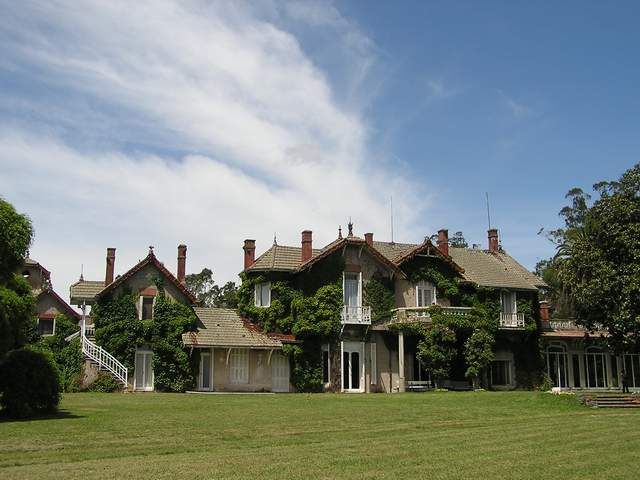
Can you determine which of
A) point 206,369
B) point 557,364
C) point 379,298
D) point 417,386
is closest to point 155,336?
point 206,369

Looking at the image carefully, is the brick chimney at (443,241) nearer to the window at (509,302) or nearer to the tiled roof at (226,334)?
the window at (509,302)

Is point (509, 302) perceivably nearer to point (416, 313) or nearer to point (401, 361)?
point (416, 313)

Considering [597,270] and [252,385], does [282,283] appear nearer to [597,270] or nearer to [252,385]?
[252,385]

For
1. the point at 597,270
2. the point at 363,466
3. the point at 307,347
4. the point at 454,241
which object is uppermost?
the point at 454,241

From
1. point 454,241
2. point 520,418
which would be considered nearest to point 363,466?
point 520,418

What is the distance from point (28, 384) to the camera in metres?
19.2

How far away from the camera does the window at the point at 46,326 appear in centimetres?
4212

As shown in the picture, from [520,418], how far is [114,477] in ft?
46.9

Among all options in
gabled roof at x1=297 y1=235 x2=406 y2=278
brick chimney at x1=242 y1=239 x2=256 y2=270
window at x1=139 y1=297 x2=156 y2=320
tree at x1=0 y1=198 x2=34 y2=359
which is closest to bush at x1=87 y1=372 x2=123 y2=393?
window at x1=139 y1=297 x2=156 y2=320

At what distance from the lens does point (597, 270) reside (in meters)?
30.2

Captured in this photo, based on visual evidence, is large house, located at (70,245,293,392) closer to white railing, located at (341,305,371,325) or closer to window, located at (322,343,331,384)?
window, located at (322,343,331,384)

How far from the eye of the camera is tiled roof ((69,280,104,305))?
36500 mm

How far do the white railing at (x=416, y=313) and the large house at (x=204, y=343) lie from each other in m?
5.85

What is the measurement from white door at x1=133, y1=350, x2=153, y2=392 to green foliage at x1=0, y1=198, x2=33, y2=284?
1779 centimetres
